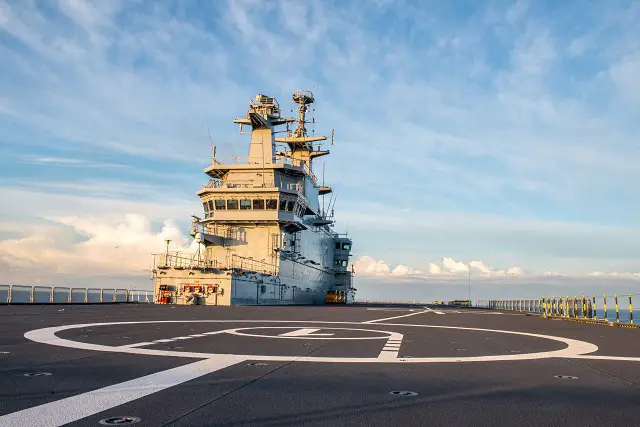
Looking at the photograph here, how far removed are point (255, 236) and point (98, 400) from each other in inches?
1798

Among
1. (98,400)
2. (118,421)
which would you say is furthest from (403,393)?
(98,400)

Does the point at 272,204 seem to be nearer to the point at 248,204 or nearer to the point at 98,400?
the point at 248,204

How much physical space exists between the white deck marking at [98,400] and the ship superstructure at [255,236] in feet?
115

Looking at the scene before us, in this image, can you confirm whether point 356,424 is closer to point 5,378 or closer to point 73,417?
point 73,417

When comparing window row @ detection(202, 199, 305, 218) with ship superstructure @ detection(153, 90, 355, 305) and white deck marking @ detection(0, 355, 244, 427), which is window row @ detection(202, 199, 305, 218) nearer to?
ship superstructure @ detection(153, 90, 355, 305)

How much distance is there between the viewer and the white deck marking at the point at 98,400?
4191 millimetres

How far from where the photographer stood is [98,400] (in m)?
5.00

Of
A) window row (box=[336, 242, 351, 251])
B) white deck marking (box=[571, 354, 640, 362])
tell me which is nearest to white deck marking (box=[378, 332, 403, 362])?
white deck marking (box=[571, 354, 640, 362])

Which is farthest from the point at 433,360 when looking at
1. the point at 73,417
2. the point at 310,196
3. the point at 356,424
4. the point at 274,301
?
the point at 310,196

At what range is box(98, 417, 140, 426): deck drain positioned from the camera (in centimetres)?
412

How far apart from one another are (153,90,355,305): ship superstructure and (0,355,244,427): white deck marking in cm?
3515

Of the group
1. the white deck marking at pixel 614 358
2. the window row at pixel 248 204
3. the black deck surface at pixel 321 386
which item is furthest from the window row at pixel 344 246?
the white deck marking at pixel 614 358

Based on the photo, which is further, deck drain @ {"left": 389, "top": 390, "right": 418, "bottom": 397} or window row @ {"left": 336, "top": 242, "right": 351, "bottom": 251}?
window row @ {"left": 336, "top": 242, "right": 351, "bottom": 251}

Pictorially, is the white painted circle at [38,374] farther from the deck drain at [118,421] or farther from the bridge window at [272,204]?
the bridge window at [272,204]
